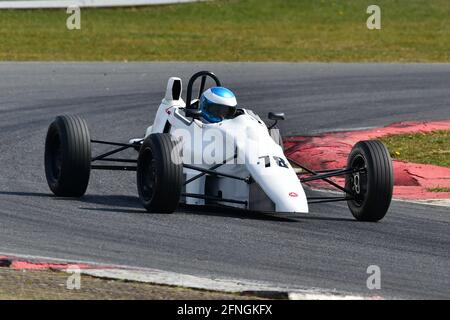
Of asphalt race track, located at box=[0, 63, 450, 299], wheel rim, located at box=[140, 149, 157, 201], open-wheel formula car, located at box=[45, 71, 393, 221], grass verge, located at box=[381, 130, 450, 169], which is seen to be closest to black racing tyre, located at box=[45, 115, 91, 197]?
open-wheel formula car, located at box=[45, 71, 393, 221]

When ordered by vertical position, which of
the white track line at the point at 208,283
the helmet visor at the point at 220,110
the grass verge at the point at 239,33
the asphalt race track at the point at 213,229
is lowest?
the white track line at the point at 208,283

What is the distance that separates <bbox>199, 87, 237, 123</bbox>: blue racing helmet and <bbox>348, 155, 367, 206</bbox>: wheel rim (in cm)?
138

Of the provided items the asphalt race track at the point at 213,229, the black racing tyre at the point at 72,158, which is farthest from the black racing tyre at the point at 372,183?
the black racing tyre at the point at 72,158

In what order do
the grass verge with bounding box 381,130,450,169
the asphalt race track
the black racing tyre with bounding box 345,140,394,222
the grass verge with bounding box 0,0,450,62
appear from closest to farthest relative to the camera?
the asphalt race track < the black racing tyre with bounding box 345,140,394,222 < the grass verge with bounding box 381,130,450,169 < the grass verge with bounding box 0,0,450,62

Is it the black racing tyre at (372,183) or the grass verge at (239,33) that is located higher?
the grass verge at (239,33)

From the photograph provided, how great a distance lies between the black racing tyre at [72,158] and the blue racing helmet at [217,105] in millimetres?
1349

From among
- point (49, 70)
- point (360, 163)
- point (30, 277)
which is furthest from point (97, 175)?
point (49, 70)

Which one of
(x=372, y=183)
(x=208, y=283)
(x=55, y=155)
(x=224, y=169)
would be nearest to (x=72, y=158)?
(x=55, y=155)

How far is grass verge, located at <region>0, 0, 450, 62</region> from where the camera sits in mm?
32594

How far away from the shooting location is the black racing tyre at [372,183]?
12820 mm

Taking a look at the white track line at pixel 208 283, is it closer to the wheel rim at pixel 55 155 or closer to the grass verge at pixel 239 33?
the wheel rim at pixel 55 155

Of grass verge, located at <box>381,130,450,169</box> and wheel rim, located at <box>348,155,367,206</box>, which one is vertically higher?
grass verge, located at <box>381,130,450,169</box>

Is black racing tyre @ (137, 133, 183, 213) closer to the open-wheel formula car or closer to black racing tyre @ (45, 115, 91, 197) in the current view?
the open-wheel formula car

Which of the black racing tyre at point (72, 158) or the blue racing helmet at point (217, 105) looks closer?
the blue racing helmet at point (217, 105)
